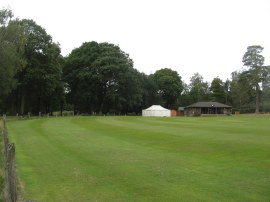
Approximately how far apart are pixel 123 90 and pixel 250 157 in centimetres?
7047

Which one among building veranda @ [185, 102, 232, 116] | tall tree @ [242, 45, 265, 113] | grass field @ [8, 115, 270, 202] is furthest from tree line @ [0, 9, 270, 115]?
grass field @ [8, 115, 270, 202]

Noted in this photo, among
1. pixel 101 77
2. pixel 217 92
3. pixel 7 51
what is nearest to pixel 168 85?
pixel 217 92

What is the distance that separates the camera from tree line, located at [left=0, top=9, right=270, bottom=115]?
177 ft

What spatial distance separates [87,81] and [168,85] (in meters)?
39.2

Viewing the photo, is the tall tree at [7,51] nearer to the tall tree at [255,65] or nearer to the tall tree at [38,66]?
the tall tree at [38,66]

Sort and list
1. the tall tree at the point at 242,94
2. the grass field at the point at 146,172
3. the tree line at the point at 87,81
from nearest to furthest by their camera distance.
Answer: the grass field at the point at 146,172 → the tree line at the point at 87,81 → the tall tree at the point at 242,94

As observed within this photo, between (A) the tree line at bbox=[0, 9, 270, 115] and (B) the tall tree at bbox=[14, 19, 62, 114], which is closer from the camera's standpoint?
(A) the tree line at bbox=[0, 9, 270, 115]

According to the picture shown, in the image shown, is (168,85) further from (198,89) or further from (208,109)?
(198,89)

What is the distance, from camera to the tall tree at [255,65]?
115m

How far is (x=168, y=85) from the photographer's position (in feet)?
382

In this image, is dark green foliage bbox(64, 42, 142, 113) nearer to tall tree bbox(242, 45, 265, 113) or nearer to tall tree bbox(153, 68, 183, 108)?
tall tree bbox(153, 68, 183, 108)

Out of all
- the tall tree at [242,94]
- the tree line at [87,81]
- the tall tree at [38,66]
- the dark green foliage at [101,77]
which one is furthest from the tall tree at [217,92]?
the tall tree at [38,66]

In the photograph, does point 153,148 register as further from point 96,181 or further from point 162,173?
point 96,181

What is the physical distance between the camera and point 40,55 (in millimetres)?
68125
